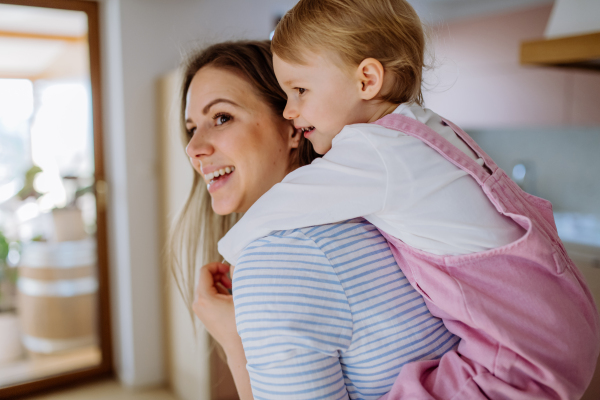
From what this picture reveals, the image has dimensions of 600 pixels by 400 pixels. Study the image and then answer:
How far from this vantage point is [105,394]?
10.3ft

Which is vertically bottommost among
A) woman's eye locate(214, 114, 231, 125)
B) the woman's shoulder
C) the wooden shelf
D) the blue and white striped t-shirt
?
the blue and white striped t-shirt

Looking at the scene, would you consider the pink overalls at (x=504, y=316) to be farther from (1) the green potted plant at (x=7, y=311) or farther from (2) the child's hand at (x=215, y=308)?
(1) the green potted plant at (x=7, y=311)

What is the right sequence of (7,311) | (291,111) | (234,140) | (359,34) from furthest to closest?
(7,311) → (234,140) → (291,111) → (359,34)

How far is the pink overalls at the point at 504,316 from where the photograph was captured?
0.69m

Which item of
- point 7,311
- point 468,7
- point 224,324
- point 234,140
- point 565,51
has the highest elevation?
point 468,7

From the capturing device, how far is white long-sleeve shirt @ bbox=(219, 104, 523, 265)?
698 mm

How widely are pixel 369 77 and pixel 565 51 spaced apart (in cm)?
182

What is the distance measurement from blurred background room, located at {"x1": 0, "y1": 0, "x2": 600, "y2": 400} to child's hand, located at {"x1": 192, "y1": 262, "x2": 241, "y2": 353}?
1703 millimetres

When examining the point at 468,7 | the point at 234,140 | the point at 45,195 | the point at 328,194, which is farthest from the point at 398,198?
the point at 468,7

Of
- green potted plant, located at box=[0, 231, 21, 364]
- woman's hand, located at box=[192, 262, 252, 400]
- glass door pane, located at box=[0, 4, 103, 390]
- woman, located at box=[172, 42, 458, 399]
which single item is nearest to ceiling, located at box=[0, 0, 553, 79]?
glass door pane, located at box=[0, 4, 103, 390]

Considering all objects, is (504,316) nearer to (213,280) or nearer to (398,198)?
(398,198)

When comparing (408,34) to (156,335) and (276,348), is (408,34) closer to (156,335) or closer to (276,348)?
(276,348)

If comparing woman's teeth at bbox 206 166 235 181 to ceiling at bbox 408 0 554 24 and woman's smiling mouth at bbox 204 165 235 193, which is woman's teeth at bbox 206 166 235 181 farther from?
ceiling at bbox 408 0 554 24

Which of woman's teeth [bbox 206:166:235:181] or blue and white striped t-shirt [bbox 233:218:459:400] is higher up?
woman's teeth [bbox 206:166:235:181]
